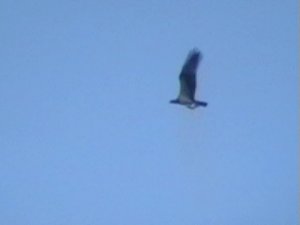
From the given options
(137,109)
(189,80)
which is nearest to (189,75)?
(189,80)

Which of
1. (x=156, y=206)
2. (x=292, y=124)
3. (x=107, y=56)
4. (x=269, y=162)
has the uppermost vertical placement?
(x=107, y=56)

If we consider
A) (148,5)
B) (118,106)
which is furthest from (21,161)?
(148,5)

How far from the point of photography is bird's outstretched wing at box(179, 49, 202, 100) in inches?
41.4

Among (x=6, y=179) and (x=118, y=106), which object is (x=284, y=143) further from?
(x=6, y=179)

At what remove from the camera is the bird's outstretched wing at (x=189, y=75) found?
1053mm

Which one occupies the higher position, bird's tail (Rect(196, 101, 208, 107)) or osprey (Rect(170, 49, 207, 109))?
osprey (Rect(170, 49, 207, 109))

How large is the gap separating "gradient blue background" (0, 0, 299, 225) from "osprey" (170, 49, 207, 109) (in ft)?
0.05

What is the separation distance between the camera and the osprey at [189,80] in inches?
41.5

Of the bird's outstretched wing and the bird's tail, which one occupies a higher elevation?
the bird's outstretched wing

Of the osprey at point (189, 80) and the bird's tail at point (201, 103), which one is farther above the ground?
the osprey at point (189, 80)

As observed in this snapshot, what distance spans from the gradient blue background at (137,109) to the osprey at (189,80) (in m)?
0.02

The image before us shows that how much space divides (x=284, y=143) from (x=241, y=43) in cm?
28

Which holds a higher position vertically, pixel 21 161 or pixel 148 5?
pixel 148 5

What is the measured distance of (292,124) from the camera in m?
1.08
